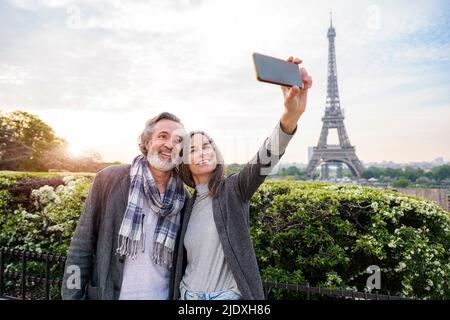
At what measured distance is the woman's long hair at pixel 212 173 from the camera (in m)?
1.90

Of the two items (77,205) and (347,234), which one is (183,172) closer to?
(347,234)

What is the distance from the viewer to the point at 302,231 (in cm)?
343

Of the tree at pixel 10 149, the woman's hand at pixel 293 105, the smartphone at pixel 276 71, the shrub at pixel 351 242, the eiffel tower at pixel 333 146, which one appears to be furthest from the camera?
the eiffel tower at pixel 333 146

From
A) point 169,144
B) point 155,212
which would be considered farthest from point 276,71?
point 155,212

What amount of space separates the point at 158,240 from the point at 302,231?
6.53 feet

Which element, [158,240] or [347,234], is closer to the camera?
[158,240]

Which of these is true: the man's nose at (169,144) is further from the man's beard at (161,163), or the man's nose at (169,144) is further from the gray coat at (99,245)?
the gray coat at (99,245)

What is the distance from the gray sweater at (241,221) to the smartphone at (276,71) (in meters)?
0.27

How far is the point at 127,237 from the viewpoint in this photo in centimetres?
186

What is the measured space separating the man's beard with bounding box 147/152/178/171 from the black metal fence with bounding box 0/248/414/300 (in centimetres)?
153

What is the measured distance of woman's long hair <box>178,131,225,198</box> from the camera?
1.90 meters

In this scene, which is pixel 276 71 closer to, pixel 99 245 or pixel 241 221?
pixel 241 221

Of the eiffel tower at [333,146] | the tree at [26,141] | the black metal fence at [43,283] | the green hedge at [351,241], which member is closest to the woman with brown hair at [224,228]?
the black metal fence at [43,283]
